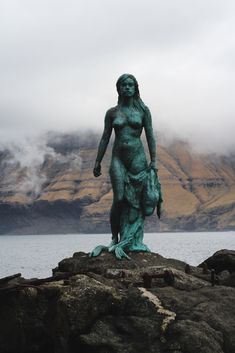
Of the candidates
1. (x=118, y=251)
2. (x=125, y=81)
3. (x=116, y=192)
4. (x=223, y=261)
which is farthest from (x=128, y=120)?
(x=223, y=261)

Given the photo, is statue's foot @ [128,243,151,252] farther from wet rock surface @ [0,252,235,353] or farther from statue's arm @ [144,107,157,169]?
wet rock surface @ [0,252,235,353]

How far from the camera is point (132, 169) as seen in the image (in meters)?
19.3

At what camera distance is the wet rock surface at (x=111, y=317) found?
1071 cm

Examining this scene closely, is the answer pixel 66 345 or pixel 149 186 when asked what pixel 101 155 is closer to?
pixel 149 186

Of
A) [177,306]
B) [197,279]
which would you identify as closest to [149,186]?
[197,279]

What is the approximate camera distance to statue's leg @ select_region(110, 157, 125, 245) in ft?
62.0

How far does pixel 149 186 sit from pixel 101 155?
2146 millimetres

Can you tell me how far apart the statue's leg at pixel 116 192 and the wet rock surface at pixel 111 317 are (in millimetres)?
5789

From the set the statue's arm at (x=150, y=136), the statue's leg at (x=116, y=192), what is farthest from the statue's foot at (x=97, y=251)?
the statue's arm at (x=150, y=136)

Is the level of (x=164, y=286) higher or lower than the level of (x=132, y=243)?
lower

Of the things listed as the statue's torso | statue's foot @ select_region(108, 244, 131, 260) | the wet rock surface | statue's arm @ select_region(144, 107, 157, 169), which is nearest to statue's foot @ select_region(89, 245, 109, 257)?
statue's foot @ select_region(108, 244, 131, 260)

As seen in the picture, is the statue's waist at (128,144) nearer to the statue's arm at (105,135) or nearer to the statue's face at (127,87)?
the statue's arm at (105,135)

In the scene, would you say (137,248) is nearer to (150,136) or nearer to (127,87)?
(150,136)

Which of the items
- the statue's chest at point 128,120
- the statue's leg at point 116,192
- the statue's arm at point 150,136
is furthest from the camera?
the statue's arm at point 150,136
